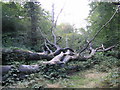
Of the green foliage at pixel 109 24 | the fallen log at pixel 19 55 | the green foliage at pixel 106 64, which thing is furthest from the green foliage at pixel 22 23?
the green foliage at pixel 106 64

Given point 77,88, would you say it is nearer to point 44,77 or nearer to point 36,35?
point 44,77

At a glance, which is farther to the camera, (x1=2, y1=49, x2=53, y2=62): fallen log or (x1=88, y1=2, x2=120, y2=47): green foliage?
(x1=88, y1=2, x2=120, y2=47): green foliage

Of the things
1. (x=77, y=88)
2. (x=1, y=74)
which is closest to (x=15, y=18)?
→ (x=1, y=74)

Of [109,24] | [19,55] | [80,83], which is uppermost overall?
[109,24]

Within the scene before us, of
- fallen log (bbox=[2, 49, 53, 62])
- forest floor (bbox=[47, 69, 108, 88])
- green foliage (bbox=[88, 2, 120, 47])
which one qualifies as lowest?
forest floor (bbox=[47, 69, 108, 88])

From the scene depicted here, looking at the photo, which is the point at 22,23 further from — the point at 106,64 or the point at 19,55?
the point at 106,64

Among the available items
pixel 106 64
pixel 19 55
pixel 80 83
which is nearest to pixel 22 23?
pixel 19 55

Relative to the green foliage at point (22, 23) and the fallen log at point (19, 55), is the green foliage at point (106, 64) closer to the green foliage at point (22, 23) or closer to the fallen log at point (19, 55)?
the fallen log at point (19, 55)

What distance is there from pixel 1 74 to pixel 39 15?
655 centimetres

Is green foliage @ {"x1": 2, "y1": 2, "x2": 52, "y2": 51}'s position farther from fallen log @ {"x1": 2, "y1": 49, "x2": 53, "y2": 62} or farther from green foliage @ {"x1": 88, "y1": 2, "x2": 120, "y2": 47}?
green foliage @ {"x1": 88, "y1": 2, "x2": 120, "y2": 47}

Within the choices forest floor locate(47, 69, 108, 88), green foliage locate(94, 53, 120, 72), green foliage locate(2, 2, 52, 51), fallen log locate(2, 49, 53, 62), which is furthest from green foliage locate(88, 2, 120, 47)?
fallen log locate(2, 49, 53, 62)

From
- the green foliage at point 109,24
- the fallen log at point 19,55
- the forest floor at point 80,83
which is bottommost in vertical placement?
the forest floor at point 80,83

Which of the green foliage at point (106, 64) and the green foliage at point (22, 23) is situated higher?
the green foliage at point (22, 23)

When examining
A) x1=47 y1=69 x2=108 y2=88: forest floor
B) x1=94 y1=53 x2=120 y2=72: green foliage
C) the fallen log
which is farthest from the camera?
x1=94 y1=53 x2=120 y2=72: green foliage
